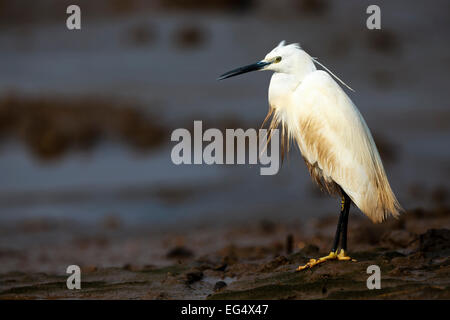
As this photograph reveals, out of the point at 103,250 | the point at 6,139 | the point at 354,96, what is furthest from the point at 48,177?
the point at 354,96

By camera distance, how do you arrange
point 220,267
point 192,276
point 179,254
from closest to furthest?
point 192,276
point 220,267
point 179,254

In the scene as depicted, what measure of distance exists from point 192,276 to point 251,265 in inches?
22.9

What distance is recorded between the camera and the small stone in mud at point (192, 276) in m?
6.04

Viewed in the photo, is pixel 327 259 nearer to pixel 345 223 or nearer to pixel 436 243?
pixel 345 223

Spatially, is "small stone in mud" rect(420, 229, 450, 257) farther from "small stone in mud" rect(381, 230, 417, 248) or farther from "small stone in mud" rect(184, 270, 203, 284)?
"small stone in mud" rect(184, 270, 203, 284)

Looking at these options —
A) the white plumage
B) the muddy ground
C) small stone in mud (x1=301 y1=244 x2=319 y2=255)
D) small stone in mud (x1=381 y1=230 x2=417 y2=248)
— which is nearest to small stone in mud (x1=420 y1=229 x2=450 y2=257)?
the muddy ground

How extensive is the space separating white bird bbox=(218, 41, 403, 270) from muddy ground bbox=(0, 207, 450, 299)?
385mm

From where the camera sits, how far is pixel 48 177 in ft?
41.7

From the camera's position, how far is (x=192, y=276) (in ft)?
20.1

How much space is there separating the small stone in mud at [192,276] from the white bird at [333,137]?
0.94 metres

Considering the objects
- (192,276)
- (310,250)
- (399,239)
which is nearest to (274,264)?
(310,250)

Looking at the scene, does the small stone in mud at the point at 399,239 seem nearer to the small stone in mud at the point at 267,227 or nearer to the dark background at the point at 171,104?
the small stone in mud at the point at 267,227

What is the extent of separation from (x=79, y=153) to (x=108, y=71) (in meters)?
3.82

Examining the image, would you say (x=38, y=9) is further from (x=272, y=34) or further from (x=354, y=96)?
(x=354, y=96)
